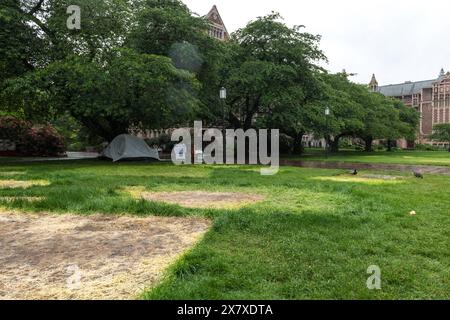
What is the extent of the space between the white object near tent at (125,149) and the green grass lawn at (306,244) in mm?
16389

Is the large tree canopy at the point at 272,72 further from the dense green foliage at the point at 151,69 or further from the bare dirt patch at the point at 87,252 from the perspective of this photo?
the bare dirt patch at the point at 87,252

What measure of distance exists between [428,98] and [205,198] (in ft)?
383

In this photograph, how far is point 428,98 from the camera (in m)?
113

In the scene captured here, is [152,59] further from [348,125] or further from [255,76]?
[348,125]

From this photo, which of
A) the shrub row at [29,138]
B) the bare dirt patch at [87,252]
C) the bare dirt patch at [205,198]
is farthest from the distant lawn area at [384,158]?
the bare dirt patch at [87,252]

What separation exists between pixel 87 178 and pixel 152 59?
9.67 m

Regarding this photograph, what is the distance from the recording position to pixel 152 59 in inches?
877

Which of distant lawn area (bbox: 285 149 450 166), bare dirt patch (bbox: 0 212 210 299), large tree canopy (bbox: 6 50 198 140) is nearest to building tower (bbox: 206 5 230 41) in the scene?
distant lawn area (bbox: 285 149 450 166)

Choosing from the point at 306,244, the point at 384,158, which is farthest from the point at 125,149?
the point at 306,244

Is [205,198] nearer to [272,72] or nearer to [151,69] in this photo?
[151,69]
